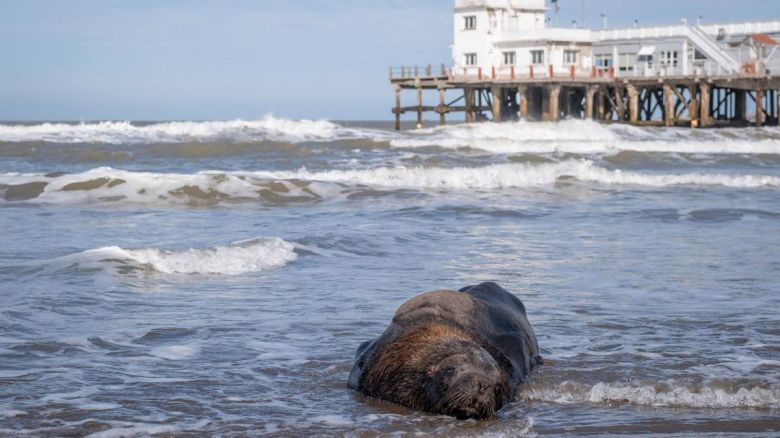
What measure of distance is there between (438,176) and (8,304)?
1601 centimetres

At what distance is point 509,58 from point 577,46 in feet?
12.4

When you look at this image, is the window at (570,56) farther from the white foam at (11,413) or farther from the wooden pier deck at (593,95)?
the white foam at (11,413)

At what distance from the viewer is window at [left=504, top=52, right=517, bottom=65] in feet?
188

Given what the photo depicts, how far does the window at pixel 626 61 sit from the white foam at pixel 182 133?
15946mm

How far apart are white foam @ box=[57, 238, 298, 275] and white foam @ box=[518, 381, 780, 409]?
5.19 meters

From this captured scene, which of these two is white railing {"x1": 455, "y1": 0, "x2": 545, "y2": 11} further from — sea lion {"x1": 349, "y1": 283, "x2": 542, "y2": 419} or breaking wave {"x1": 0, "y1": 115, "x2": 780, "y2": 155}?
sea lion {"x1": 349, "y1": 283, "x2": 542, "y2": 419}

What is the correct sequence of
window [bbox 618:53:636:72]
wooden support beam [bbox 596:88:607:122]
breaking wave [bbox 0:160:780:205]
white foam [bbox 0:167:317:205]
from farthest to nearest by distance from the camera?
window [bbox 618:53:636:72], wooden support beam [bbox 596:88:607:122], breaking wave [bbox 0:160:780:205], white foam [bbox 0:167:317:205]

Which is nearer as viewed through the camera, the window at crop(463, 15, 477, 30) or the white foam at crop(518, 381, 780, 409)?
the white foam at crop(518, 381, 780, 409)

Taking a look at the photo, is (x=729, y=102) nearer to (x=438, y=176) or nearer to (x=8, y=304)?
(x=438, y=176)

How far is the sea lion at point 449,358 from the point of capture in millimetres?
6023

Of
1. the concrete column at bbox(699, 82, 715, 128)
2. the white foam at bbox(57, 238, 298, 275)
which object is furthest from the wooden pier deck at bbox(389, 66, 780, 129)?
the white foam at bbox(57, 238, 298, 275)

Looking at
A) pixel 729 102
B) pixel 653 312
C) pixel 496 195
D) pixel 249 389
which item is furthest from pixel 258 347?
pixel 729 102

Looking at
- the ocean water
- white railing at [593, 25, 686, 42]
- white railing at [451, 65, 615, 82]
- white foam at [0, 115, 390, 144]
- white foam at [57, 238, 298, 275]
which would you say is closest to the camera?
the ocean water

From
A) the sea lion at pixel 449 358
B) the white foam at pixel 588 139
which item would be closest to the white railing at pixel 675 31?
the white foam at pixel 588 139
